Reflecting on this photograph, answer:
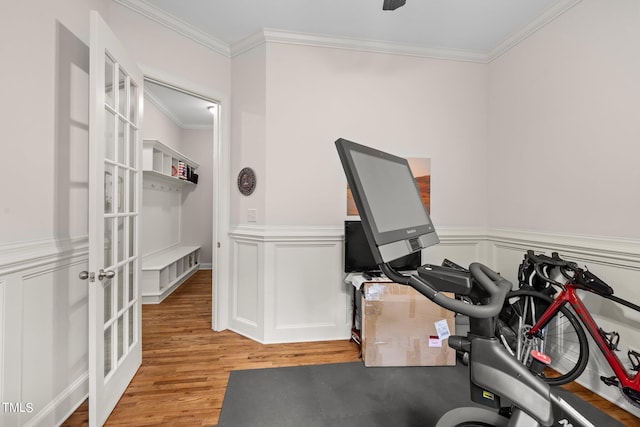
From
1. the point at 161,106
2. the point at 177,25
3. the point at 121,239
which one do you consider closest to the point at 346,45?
the point at 177,25

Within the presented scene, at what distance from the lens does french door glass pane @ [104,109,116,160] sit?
1.79 metres

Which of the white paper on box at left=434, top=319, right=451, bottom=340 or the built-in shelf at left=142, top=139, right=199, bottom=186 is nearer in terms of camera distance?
the white paper on box at left=434, top=319, right=451, bottom=340

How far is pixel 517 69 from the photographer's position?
8.79 ft

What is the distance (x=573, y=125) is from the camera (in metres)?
2.20

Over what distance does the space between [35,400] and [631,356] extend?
11.5 ft

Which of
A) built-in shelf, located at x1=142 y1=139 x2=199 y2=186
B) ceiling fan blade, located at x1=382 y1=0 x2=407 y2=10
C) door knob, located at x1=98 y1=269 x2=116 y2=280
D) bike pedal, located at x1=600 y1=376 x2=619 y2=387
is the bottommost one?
bike pedal, located at x1=600 y1=376 x2=619 y2=387

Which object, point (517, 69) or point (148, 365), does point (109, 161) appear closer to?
point (148, 365)

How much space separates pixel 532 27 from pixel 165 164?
4.73 m

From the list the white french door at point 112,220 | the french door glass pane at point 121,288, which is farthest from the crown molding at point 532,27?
the french door glass pane at point 121,288

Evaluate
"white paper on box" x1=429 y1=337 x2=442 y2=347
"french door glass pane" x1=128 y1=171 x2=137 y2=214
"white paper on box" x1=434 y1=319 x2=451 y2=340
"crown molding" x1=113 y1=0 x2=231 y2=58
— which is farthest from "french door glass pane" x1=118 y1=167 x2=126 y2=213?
"white paper on box" x1=429 y1=337 x2=442 y2=347

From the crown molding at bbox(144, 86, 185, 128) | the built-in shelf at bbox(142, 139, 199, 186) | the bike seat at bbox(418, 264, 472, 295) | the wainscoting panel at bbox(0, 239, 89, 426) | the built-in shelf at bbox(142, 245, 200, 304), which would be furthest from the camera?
the crown molding at bbox(144, 86, 185, 128)

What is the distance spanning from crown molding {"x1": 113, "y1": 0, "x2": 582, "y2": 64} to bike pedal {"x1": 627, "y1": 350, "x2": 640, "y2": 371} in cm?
249

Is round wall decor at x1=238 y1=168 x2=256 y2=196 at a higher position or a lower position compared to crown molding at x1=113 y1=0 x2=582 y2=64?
lower

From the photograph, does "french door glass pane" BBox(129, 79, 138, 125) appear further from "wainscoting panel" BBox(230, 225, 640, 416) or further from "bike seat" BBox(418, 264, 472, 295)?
"bike seat" BBox(418, 264, 472, 295)
